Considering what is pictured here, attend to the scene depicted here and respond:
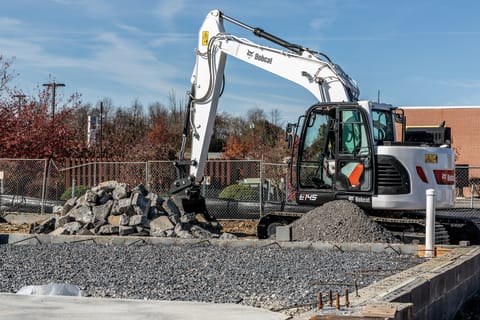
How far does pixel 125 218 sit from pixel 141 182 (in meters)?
10.2

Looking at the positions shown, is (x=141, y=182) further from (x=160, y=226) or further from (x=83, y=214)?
(x=160, y=226)

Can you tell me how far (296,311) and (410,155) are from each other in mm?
8233

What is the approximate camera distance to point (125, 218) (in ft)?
58.0

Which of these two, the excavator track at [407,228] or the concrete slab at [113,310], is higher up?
the excavator track at [407,228]

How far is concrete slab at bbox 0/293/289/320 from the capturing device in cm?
686

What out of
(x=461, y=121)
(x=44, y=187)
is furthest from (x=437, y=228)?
(x=461, y=121)

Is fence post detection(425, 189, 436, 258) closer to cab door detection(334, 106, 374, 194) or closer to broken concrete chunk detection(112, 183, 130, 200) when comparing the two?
cab door detection(334, 106, 374, 194)

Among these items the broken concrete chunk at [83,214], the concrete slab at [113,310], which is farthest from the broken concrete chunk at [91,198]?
the concrete slab at [113,310]

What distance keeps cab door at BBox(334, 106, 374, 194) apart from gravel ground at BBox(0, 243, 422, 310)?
2346mm

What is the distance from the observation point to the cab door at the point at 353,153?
50.6 ft

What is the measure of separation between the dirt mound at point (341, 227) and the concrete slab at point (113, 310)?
738 cm

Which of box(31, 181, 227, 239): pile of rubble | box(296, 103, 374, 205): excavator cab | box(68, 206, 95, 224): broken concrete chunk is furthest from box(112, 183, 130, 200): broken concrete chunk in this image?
box(296, 103, 374, 205): excavator cab

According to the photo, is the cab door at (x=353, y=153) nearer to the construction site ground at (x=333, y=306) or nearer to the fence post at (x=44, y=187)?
the construction site ground at (x=333, y=306)

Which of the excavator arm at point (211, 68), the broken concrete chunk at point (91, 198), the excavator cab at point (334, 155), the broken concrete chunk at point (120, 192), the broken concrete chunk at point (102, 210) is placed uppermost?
the excavator arm at point (211, 68)
